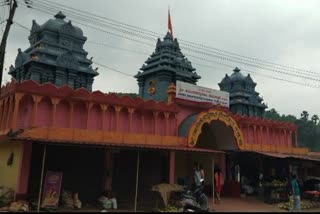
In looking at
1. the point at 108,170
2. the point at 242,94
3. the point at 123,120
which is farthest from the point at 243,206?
the point at 242,94

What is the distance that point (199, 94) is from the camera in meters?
19.8

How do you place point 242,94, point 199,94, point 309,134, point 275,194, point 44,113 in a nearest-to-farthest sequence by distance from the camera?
point 44,113, point 275,194, point 199,94, point 242,94, point 309,134

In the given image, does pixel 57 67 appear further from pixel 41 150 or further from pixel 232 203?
pixel 232 203

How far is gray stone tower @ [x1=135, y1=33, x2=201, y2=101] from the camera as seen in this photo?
32.3 meters

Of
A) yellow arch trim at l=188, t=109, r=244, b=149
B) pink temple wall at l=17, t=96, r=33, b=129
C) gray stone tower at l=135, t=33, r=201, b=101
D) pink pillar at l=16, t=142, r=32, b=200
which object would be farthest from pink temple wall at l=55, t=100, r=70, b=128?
gray stone tower at l=135, t=33, r=201, b=101

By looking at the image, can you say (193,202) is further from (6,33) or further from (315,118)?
(315,118)

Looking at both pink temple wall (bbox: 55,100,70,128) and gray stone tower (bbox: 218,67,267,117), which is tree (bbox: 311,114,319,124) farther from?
pink temple wall (bbox: 55,100,70,128)

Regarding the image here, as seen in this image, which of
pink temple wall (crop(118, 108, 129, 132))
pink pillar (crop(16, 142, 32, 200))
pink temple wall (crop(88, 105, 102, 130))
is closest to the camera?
pink pillar (crop(16, 142, 32, 200))

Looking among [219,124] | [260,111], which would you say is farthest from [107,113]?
[260,111]

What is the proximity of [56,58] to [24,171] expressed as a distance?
64.9ft

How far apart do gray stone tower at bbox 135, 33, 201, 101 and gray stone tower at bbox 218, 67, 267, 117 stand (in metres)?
7.91

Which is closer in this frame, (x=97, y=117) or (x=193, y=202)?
(x=193, y=202)

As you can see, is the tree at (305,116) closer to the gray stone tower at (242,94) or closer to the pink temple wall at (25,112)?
the gray stone tower at (242,94)

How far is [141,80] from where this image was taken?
34.4m
